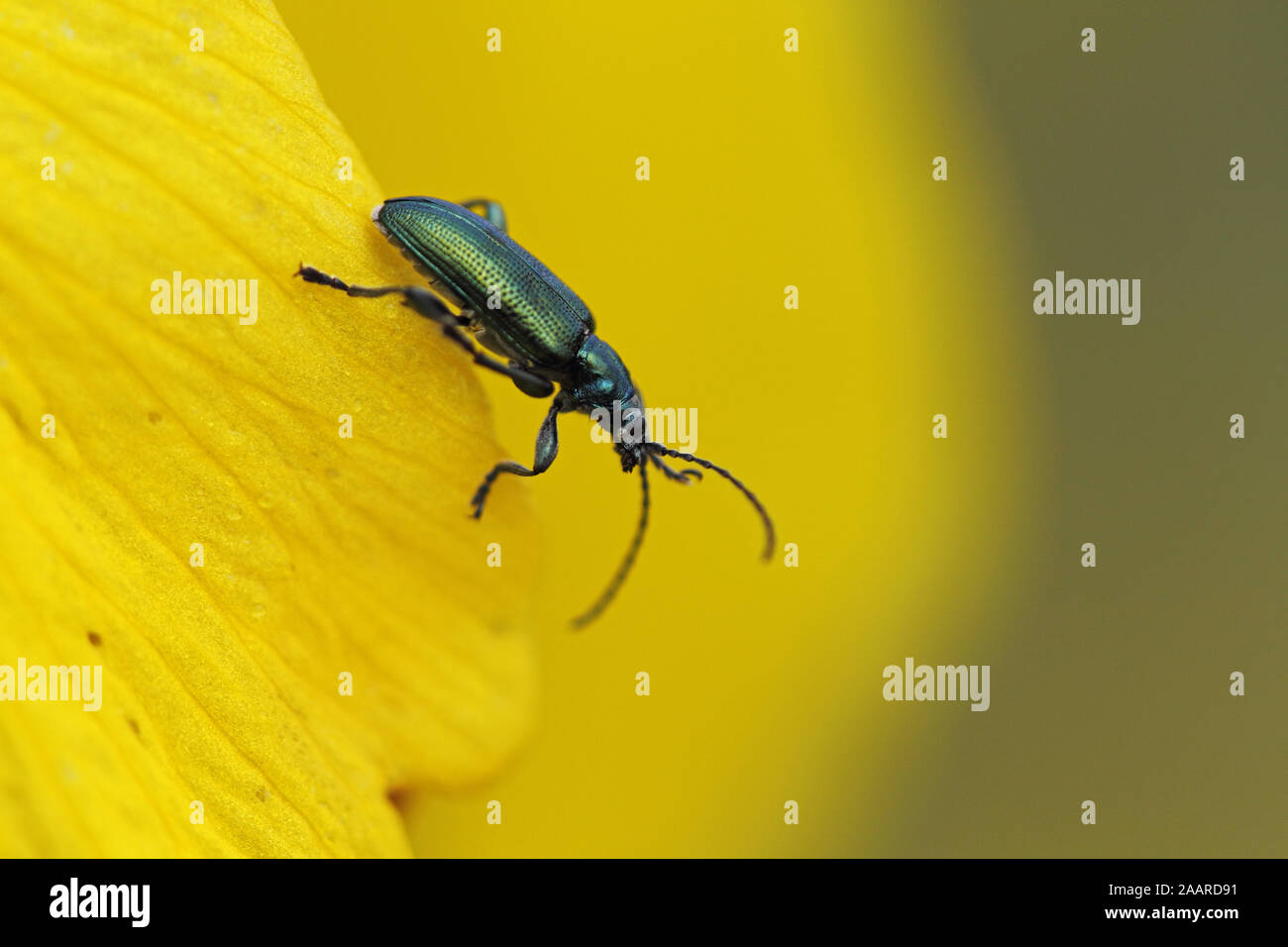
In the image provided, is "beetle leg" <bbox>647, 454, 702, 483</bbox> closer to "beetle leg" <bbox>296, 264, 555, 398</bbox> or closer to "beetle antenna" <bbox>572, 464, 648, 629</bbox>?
"beetle antenna" <bbox>572, 464, 648, 629</bbox>

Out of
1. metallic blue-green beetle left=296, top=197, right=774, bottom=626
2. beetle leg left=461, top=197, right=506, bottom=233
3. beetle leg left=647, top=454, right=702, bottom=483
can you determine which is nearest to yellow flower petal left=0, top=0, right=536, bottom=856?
metallic blue-green beetle left=296, top=197, right=774, bottom=626

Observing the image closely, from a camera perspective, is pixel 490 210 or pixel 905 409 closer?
pixel 490 210

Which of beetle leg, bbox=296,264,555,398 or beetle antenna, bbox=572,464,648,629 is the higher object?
beetle leg, bbox=296,264,555,398

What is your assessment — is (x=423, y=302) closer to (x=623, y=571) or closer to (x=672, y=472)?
(x=672, y=472)

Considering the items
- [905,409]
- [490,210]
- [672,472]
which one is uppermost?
[490,210]

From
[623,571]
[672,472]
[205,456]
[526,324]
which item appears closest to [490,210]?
[526,324]
